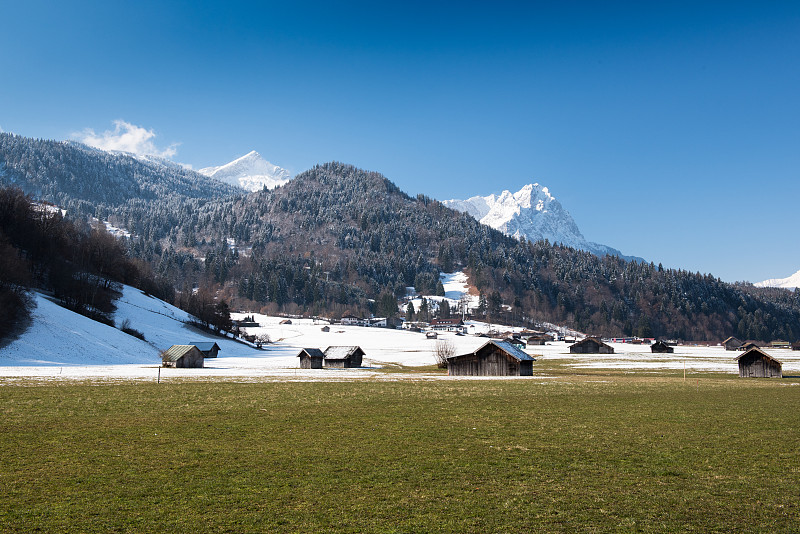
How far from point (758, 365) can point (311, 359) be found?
2288 inches

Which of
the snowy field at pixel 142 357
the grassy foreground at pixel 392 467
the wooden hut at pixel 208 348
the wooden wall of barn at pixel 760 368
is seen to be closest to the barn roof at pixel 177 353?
the snowy field at pixel 142 357

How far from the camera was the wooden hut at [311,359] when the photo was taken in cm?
8400

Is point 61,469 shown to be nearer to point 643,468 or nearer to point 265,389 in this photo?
point 643,468

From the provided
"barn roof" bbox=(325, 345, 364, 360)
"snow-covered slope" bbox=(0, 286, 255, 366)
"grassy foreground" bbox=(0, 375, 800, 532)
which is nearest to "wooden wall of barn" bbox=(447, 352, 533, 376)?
"barn roof" bbox=(325, 345, 364, 360)

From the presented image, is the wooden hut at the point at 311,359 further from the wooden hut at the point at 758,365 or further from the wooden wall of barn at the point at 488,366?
the wooden hut at the point at 758,365

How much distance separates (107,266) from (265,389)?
101335 millimetres

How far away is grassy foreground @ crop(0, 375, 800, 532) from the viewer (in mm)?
12750

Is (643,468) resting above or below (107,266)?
below

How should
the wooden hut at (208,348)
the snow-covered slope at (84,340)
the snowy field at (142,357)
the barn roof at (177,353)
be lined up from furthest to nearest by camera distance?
1. the wooden hut at (208,348)
2. the barn roof at (177,353)
3. the snow-covered slope at (84,340)
4. the snowy field at (142,357)

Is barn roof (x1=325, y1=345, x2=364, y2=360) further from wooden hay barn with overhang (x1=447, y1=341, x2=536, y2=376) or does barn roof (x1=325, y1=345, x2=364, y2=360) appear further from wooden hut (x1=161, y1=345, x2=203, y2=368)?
wooden hay barn with overhang (x1=447, y1=341, x2=536, y2=376)

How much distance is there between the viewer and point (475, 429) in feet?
83.1

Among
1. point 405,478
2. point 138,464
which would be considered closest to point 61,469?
point 138,464

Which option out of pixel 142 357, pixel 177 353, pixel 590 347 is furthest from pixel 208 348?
pixel 590 347

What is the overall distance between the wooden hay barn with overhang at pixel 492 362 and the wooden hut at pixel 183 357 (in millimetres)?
36899
